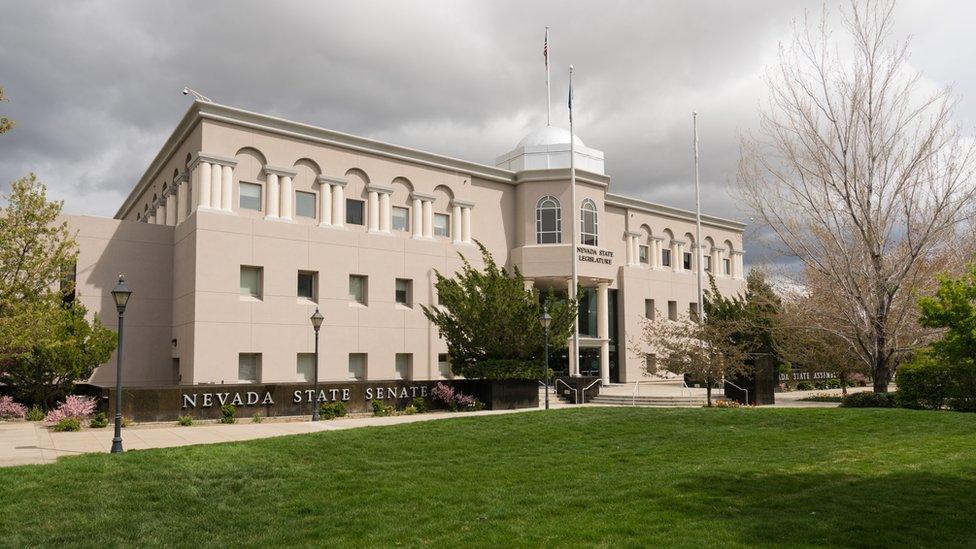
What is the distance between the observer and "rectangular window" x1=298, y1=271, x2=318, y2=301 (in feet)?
109

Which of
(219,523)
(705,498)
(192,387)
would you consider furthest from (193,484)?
(192,387)

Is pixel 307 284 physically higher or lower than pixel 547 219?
lower

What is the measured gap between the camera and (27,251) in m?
21.8

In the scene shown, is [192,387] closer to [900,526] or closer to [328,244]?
[328,244]

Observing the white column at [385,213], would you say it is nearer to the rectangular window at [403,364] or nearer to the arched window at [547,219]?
the rectangular window at [403,364]

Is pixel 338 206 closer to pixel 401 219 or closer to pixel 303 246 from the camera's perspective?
pixel 303 246

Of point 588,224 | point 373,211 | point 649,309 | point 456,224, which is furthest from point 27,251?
point 649,309

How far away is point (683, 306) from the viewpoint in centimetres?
5141

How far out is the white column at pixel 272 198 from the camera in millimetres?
32406

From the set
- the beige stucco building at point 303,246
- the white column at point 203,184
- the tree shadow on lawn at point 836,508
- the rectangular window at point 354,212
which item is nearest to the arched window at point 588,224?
the beige stucco building at point 303,246

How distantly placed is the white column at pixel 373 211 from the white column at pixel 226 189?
671 cm

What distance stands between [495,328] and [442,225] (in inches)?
442

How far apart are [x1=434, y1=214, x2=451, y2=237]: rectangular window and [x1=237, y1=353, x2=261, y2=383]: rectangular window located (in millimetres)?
11649

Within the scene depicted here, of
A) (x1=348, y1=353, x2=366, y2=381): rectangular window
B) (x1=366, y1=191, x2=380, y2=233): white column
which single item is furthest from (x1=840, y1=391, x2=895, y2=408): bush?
(x1=366, y1=191, x2=380, y2=233): white column
